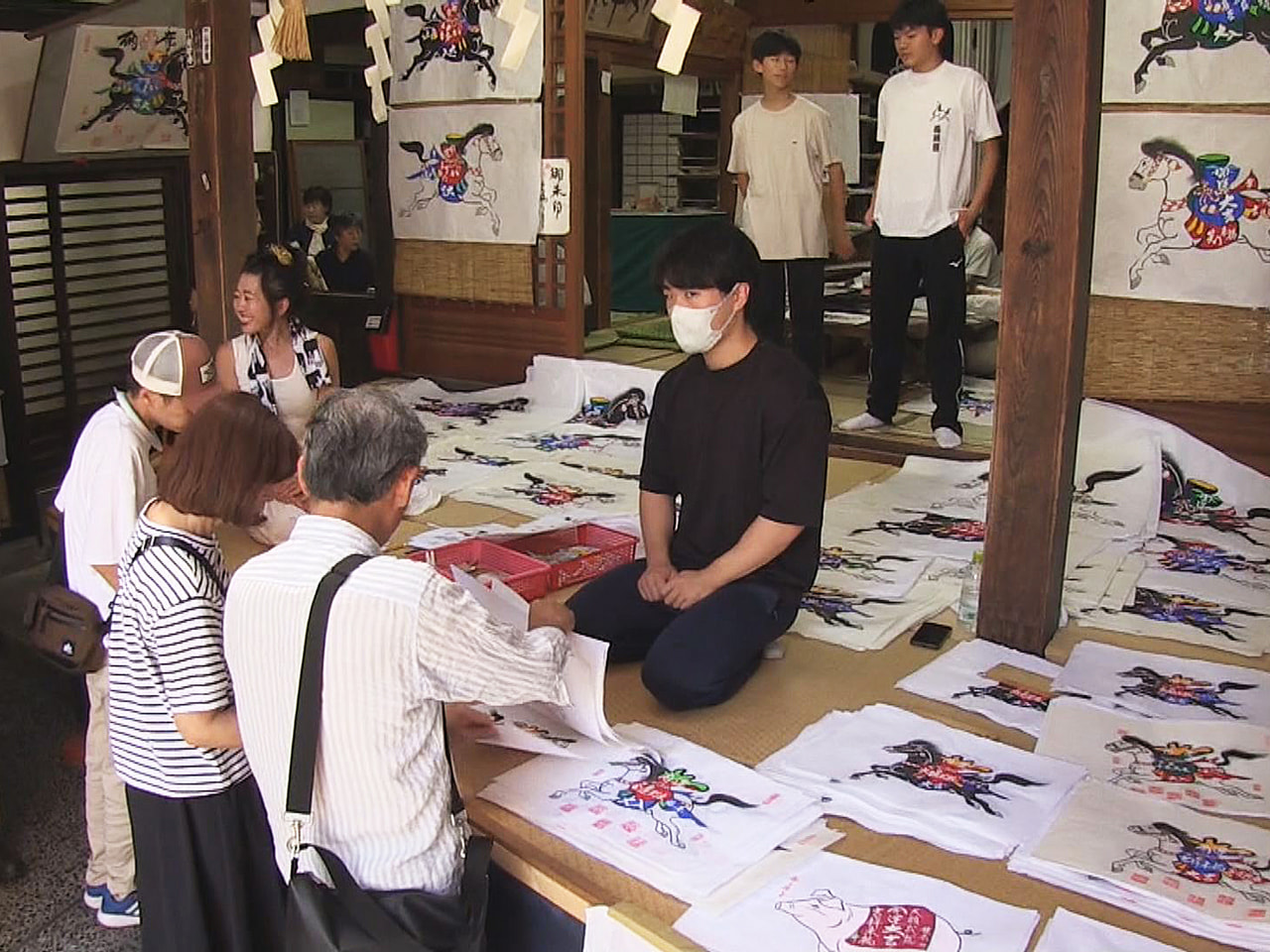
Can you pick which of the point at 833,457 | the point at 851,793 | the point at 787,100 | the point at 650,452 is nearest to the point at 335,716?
the point at 851,793

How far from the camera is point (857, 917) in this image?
1.80 meters

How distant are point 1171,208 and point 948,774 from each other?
9.70 ft

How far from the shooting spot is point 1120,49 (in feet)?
14.4

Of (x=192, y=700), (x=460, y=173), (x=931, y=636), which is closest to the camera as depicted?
(x=192, y=700)

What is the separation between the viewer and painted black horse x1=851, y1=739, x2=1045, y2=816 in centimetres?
220

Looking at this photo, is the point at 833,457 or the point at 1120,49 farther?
the point at 833,457

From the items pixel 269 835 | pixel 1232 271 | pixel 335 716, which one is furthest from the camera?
pixel 1232 271

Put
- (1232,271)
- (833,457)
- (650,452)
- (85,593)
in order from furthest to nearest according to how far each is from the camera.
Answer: (833,457) < (1232,271) < (650,452) < (85,593)

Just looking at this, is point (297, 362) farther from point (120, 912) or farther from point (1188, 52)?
point (1188, 52)

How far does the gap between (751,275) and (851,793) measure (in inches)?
43.9

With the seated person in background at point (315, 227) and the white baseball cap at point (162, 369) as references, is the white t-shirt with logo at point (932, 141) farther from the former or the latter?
the seated person in background at point (315, 227)

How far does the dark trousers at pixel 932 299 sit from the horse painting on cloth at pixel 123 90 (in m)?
3.07

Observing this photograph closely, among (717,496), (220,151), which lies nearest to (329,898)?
(717,496)

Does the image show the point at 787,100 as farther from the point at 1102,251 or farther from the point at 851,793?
→ the point at 851,793
